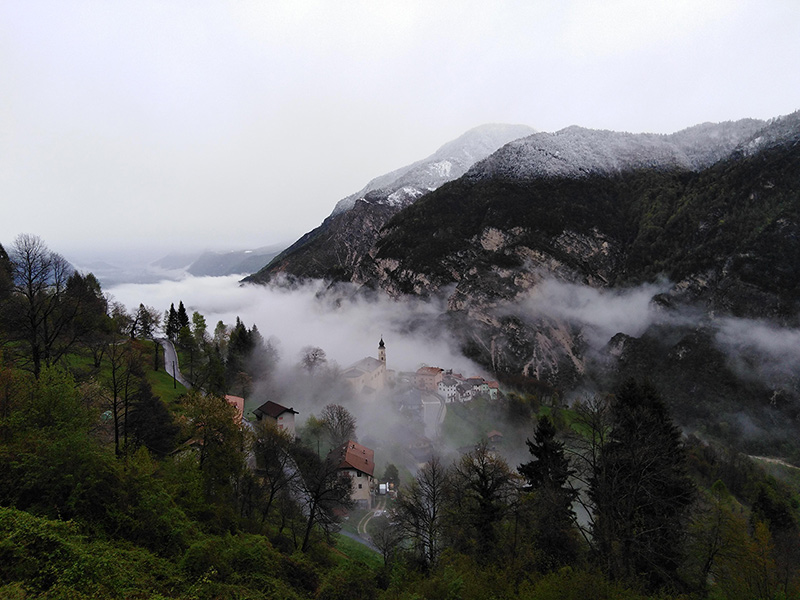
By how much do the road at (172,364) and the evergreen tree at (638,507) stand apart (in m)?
43.1

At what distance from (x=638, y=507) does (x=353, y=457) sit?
32.8 meters

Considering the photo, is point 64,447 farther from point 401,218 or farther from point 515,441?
point 401,218

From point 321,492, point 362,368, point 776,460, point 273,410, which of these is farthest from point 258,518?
point 776,460

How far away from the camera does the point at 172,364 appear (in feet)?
179

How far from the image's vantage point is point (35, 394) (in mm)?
14141

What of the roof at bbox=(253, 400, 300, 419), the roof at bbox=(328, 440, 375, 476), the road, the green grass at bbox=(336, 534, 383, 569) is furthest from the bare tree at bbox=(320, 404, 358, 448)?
the green grass at bbox=(336, 534, 383, 569)

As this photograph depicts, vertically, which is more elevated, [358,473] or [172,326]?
[172,326]

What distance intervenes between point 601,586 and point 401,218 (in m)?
154

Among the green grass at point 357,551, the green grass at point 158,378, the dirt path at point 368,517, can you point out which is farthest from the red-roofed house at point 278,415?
the green grass at point 357,551

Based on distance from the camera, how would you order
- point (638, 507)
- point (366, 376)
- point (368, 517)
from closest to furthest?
Answer: point (638, 507)
point (368, 517)
point (366, 376)

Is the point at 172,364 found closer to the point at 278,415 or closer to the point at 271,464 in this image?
the point at 278,415

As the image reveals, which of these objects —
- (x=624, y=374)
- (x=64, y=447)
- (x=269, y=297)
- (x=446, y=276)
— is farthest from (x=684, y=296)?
(x=269, y=297)

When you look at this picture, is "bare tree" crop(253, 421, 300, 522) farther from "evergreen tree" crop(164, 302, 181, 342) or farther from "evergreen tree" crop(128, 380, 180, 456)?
"evergreen tree" crop(164, 302, 181, 342)

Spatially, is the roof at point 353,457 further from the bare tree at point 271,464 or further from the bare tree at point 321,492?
the bare tree at point 271,464
